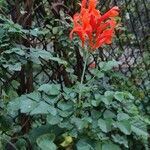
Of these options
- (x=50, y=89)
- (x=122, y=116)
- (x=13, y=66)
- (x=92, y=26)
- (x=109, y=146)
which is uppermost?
(x=92, y=26)

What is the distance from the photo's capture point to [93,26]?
1808 mm

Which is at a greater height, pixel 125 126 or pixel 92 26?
pixel 92 26

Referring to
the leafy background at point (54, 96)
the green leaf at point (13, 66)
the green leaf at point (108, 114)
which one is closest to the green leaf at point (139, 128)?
the leafy background at point (54, 96)

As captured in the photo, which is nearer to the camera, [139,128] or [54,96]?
[54,96]

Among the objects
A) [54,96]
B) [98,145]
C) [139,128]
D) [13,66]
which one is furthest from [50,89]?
[139,128]

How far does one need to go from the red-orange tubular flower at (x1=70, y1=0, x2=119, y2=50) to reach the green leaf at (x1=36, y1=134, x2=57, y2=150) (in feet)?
1.38

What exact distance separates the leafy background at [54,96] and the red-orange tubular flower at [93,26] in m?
0.11

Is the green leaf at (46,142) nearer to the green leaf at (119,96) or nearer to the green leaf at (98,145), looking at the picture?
the green leaf at (98,145)

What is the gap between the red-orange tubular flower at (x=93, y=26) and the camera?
5.86 ft

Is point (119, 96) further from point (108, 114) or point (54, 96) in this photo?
point (54, 96)

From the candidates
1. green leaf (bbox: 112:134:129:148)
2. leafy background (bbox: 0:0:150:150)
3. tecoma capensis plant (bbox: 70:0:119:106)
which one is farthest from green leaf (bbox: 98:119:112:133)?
tecoma capensis plant (bbox: 70:0:119:106)

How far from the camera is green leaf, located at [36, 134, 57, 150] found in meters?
1.62

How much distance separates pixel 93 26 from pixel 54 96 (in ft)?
1.13

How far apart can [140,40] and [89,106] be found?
1.54m
